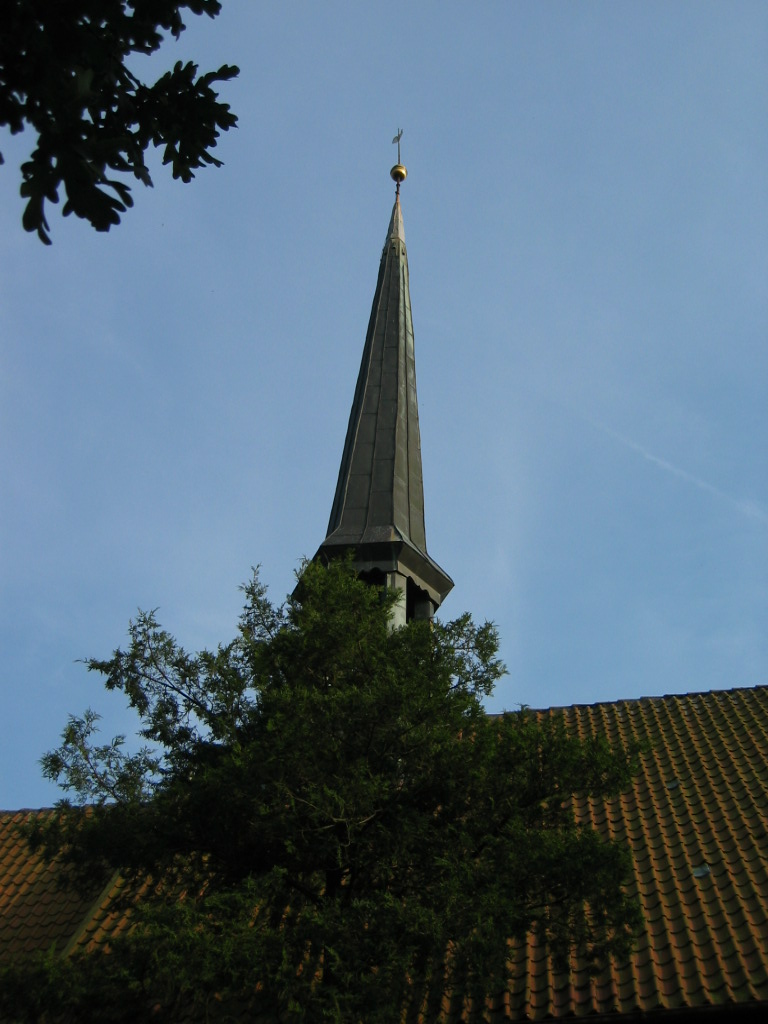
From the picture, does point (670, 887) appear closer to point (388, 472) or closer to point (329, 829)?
point (329, 829)

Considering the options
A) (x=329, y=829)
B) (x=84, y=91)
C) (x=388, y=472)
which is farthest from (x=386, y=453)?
(x=84, y=91)

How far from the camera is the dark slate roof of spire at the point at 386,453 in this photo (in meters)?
14.8

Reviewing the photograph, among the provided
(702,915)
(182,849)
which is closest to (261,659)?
(182,849)

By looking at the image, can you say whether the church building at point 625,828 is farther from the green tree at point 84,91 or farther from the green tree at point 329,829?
the green tree at point 84,91

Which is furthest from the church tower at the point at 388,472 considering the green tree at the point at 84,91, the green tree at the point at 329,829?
the green tree at the point at 84,91

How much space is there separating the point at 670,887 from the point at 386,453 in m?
7.60

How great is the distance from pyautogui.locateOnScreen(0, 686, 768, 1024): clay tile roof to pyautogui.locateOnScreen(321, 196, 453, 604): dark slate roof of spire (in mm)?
2808

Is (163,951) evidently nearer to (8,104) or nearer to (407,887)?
(407,887)

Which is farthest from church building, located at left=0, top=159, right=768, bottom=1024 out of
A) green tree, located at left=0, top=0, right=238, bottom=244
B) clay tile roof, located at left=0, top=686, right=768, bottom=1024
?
green tree, located at left=0, top=0, right=238, bottom=244

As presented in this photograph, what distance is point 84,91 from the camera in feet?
15.6

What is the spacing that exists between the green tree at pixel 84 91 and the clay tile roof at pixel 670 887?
4677mm

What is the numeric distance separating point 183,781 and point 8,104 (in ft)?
15.4

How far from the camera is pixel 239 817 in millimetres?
7711

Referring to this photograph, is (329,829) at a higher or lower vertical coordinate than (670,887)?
lower
